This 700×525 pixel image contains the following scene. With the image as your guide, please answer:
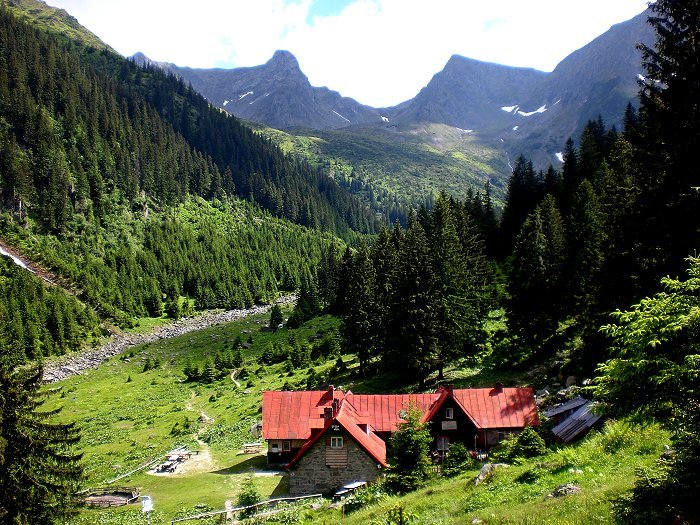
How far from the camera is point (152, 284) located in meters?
131

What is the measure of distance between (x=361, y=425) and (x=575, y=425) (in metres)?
14.5

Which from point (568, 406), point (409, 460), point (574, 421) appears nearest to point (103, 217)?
point (409, 460)

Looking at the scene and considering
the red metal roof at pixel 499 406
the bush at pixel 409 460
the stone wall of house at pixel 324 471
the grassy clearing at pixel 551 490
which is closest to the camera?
the grassy clearing at pixel 551 490

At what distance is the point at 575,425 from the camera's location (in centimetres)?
2683

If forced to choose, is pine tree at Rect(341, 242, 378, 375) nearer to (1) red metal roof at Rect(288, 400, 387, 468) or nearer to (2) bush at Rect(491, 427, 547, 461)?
(1) red metal roof at Rect(288, 400, 387, 468)

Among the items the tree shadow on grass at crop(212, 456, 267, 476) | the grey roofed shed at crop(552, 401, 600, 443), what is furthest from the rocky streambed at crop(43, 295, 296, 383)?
the grey roofed shed at crop(552, 401, 600, 443)

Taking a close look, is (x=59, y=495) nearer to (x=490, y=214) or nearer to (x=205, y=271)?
(x=490, y=214)

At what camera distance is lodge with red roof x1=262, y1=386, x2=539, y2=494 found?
105ft

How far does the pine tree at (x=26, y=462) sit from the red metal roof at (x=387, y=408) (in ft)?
52.5

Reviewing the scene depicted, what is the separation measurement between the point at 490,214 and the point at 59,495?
7831 centimetres

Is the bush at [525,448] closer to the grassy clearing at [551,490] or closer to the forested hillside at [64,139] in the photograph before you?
the grassy clearing at [551,490]

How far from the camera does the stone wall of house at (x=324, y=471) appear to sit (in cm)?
3198

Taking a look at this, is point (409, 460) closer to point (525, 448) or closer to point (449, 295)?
point (525, 448)

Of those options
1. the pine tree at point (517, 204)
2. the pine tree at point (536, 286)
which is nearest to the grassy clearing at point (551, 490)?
the pine tree at point (536, 286)
